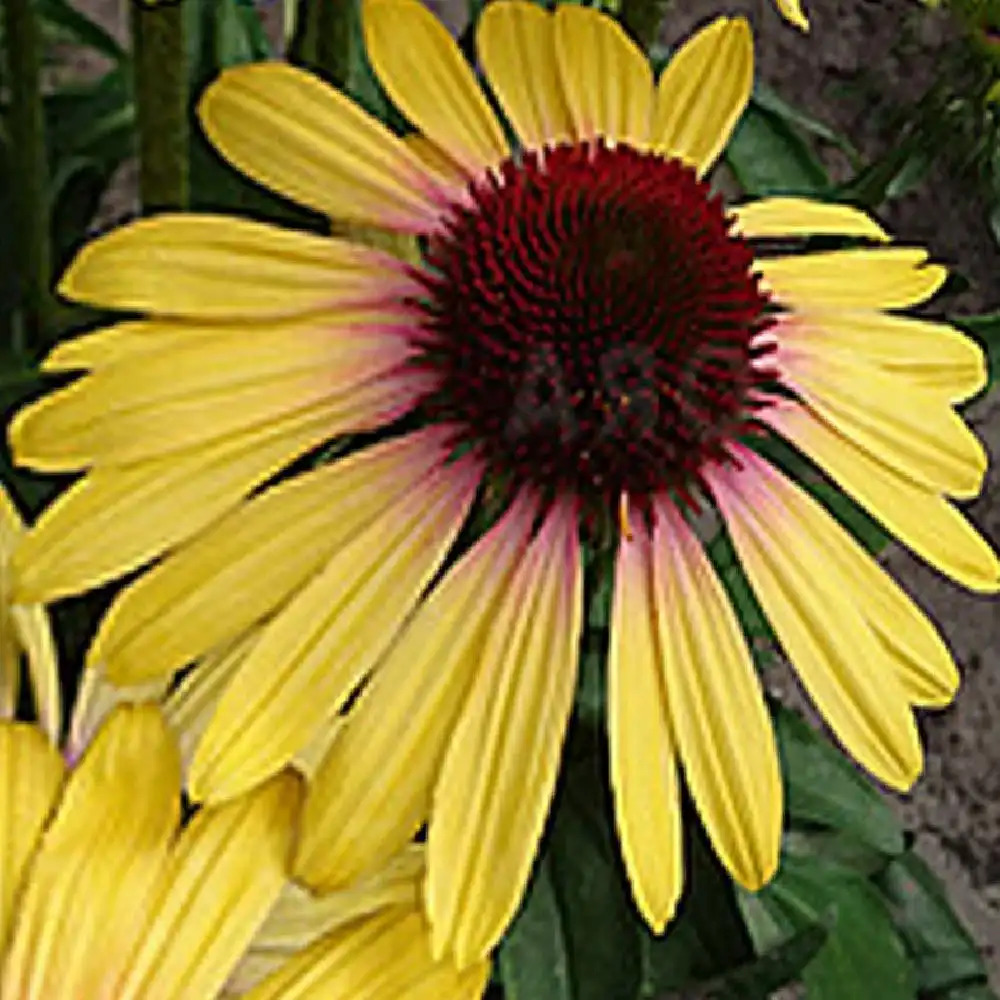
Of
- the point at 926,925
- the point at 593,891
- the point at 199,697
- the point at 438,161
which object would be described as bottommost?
the point at 926,925

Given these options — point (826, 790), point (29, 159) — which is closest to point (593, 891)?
point (826, 790)

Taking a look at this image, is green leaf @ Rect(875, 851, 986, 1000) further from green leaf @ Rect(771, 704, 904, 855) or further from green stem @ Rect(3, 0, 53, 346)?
green stem @ Rect(3, 0, 53, 346)

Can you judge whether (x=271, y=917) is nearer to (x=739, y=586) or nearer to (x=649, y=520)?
(x=649, y=520)

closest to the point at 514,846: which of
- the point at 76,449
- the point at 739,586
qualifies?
the point at 76,449

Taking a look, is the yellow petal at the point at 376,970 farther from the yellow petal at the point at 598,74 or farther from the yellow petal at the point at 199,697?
the yellow petal at the point at 598,74

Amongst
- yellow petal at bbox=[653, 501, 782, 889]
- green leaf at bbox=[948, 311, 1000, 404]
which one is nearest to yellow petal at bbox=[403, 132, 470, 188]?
yellow petal at bbox=[653, 501, 782, 889]

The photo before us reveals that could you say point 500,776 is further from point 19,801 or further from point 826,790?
point 826,790
